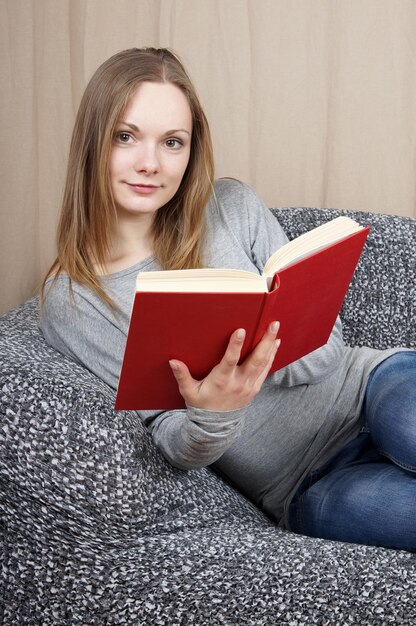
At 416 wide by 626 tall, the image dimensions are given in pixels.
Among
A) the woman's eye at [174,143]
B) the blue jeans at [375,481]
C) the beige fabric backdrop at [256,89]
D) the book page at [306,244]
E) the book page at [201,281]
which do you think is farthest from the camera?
the beige fabric backdrop at [256,89]

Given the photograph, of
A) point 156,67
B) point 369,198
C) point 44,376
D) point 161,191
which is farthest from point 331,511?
point 369,198

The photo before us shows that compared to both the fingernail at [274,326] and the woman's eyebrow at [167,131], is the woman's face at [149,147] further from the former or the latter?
the fingernail at [274,326]

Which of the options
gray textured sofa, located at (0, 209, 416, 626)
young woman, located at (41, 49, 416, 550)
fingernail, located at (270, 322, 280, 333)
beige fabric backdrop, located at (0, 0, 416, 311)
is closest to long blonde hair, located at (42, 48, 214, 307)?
young woman, located at (41, 49, 416, 550)

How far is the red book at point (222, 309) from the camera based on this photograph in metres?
0.86

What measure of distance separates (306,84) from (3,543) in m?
1.19

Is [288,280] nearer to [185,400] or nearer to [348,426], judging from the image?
[185,400]

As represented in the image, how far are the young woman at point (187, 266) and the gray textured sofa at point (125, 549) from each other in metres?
0.14

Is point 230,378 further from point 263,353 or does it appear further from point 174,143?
point 174,143

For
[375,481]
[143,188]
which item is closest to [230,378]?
[375,481]

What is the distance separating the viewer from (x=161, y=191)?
128 cm

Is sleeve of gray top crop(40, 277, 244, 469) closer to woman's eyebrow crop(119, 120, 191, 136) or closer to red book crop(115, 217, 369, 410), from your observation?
red book crop(115, 217, 369, 410)

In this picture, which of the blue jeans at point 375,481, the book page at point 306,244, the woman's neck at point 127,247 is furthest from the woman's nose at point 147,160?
the blue jeans at point 375,481

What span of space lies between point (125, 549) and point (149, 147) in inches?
22.9

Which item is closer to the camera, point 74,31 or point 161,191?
point 161,191
